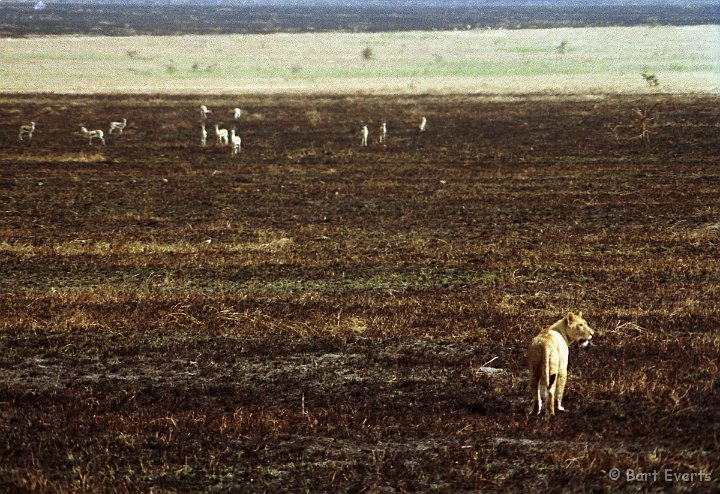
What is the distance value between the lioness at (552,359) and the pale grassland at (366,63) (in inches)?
2075

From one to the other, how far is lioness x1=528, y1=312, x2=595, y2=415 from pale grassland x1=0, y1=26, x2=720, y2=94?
52.7m

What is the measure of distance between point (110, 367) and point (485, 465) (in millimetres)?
5083

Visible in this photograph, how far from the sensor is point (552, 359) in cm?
888

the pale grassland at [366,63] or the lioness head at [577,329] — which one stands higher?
the lioness head at [577,329]

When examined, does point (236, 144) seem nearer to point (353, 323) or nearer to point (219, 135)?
point (219, 135)

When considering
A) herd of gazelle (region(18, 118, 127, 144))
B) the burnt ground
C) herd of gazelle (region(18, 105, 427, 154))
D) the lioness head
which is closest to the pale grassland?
herd of gazelle (region(18, 105, 427, 154))

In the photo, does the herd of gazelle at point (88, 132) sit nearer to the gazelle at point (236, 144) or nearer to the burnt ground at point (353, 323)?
the gazelle at point (236, 144)

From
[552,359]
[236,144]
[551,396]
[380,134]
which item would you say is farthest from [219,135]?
[552,359]

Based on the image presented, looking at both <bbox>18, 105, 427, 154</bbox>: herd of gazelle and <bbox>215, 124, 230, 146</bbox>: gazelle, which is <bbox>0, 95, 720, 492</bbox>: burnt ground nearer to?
<bbox>18, 105, 427, 154</bbox>: herd of gazelle

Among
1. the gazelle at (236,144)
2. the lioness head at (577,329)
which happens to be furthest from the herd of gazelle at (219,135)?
the lioness head at (577,329)

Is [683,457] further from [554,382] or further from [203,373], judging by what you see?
[203,373]

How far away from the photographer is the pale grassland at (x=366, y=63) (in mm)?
66812

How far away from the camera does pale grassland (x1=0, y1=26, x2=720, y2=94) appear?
6681cm

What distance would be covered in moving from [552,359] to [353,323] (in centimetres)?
469
